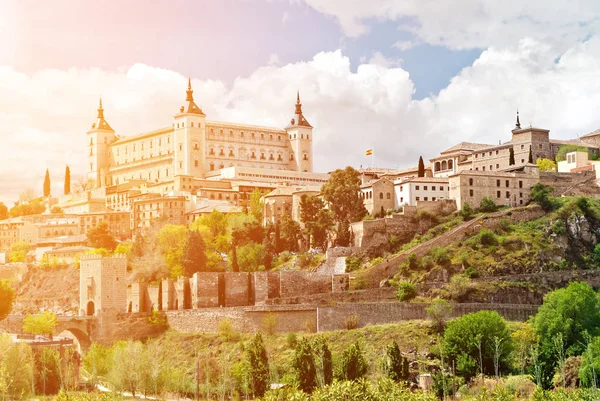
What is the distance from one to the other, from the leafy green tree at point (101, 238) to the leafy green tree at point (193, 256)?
21916 mm

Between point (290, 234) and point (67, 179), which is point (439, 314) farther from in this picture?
point (67, 179)

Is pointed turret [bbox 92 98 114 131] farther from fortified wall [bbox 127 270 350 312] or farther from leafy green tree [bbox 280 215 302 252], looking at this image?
fortified wall [bbox 127 270 350 312]

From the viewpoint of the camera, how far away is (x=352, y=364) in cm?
5150

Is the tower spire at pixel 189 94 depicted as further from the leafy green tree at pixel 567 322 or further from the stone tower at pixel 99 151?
the leafy green tree at pixel 567 322

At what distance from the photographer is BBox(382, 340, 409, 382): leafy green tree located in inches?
1996

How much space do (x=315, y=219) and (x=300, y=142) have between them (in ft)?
123

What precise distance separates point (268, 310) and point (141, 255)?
74.3 feet

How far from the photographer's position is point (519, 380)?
51.3 metres

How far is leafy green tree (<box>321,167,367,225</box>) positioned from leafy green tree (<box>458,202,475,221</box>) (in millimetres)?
6529

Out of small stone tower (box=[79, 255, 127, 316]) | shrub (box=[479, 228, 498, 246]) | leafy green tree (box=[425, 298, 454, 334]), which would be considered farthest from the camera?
small stone tower (box=[79, 255, 127, 316])

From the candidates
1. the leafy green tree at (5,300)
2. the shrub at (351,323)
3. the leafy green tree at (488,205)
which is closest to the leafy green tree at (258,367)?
the shrub at (351,323)

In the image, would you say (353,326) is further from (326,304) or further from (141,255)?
(141,255)

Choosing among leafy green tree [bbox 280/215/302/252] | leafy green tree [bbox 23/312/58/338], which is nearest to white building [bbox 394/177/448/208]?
leafy green tree [bbox 280/215/302/252]

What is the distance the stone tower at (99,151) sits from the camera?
117 meters
